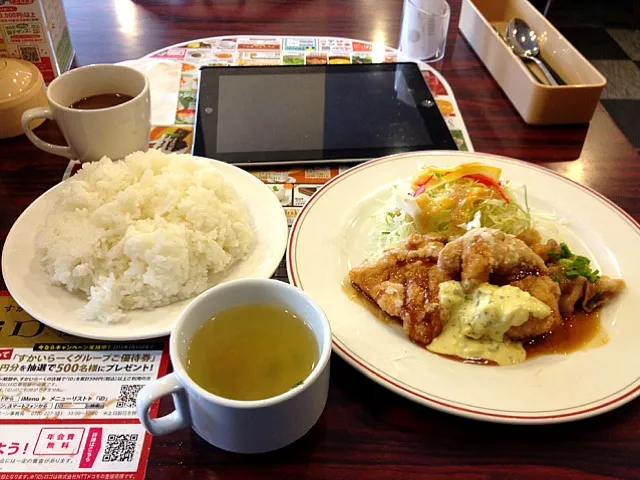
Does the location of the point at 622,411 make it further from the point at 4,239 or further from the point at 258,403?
the point at 4,239

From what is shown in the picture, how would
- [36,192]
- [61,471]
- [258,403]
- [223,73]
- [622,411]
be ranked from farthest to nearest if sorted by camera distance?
[223,73] → [36,192] → [622,411] → [61,471] → [258,403]

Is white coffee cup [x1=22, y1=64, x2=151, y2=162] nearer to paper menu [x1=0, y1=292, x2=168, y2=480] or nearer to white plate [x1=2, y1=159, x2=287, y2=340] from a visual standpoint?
white plate [x1=2, y1=159, x2=287, y2=340]

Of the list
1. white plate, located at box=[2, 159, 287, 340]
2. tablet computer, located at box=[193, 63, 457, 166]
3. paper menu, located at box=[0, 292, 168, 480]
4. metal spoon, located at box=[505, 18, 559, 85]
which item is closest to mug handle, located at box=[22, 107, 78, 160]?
white plate, located at box=[2, 159, 287, 340]

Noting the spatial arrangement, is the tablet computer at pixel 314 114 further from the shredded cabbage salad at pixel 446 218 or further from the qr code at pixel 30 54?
the qr code at pixel 30 54

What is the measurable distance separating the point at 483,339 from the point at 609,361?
261 mm

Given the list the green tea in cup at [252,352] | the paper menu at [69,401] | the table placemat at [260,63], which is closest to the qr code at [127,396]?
the paper menu at [69,401]

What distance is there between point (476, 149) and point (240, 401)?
4.38ft

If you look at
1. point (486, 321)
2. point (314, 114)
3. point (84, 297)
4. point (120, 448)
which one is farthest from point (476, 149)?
point (120, 448)

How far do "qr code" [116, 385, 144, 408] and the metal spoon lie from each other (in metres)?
1.84

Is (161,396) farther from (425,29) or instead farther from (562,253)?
(425,29)

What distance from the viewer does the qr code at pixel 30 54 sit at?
1950mm

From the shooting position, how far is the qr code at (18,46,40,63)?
6.40ft

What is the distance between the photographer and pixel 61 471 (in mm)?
995

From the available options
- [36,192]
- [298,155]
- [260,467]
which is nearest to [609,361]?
[260,467]
